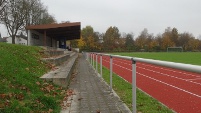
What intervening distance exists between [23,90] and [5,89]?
0.52 meters

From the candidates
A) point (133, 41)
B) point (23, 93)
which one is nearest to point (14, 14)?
point (23, 93)

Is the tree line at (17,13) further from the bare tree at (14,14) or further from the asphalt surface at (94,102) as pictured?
the asphalt surface at (94,102)

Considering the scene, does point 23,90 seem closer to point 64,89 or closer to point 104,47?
point 64,89

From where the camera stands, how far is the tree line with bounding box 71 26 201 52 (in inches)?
3634

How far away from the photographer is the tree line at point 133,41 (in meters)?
92.3

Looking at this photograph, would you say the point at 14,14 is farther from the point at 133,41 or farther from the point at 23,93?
the point at 133,41

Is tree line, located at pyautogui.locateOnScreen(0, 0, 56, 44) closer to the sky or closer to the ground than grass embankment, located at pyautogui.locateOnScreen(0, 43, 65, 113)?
closer to the sky

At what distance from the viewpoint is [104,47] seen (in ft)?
309

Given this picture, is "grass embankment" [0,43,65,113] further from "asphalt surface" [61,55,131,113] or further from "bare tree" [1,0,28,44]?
"bare tree" [1,0,28,44]

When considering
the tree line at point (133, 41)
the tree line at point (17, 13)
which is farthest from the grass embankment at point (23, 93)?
the tree line at point (133, 41)

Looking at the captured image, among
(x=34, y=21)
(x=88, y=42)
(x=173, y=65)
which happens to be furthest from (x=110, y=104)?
(x=88, y=42)

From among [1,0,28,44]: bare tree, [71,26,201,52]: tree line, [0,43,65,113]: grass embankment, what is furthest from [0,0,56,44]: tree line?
[71,26,201,52]: tree line

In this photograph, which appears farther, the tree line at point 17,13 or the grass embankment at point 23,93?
the tree line at point 17,13

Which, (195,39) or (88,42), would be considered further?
(195,39)
